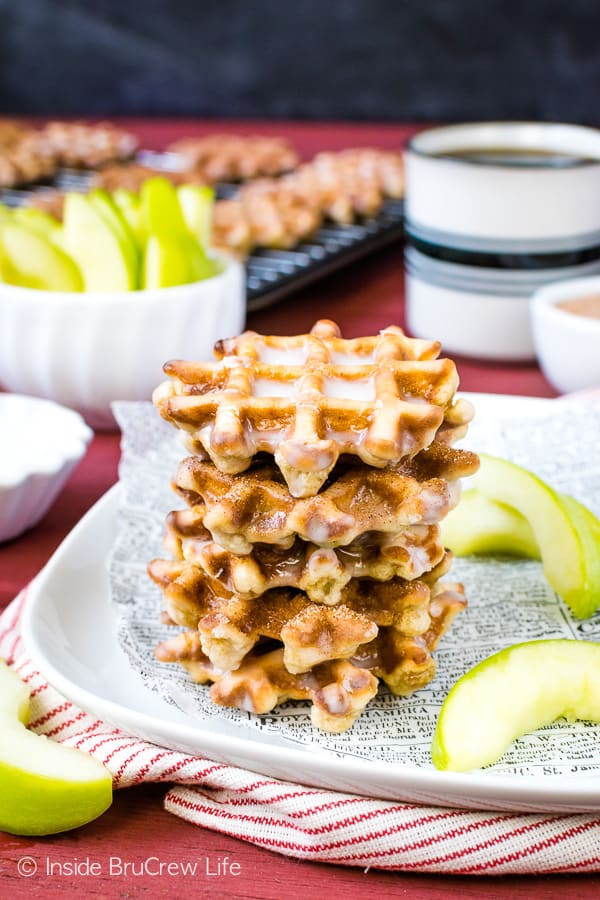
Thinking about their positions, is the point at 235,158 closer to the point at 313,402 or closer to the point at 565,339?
→ the point at 565,339

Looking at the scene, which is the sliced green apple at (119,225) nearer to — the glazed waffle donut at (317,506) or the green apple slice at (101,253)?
the green apple slice at (101,253)

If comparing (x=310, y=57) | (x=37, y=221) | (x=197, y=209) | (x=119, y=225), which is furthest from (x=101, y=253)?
(x=310, y=57)

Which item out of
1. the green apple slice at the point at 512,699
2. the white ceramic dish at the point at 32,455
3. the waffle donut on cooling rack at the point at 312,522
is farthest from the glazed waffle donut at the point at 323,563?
the white ceramic dish at the point at 32,455

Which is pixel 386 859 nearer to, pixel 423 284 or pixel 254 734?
pixel 254 734

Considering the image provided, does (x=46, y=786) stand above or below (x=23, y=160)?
above

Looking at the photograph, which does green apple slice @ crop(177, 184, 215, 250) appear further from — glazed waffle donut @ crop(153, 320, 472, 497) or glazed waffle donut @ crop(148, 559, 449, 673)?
glazed waffle donut @ crop(148, 559, 449, 673)

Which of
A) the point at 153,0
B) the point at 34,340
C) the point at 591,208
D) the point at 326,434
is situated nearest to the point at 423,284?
the point at 591,208
